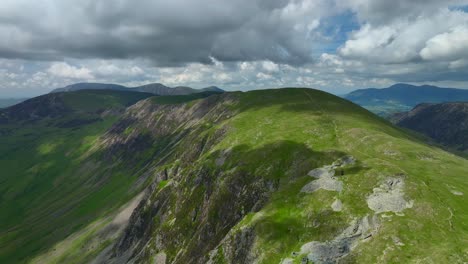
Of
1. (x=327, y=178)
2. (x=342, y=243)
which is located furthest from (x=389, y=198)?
(x=327, y=178)

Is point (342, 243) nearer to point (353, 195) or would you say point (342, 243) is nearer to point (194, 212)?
point (353, 195)

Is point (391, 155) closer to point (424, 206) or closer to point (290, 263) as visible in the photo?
point (424, 206)

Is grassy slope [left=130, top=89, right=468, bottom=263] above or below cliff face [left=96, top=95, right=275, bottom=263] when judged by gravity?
above

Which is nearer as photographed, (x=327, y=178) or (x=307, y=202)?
(x=307, y=202)

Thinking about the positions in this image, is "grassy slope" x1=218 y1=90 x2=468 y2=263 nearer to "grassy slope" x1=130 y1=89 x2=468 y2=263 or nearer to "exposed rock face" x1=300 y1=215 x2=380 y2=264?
"grassy slope" x1=130 y1=89 x2=468 y2=263

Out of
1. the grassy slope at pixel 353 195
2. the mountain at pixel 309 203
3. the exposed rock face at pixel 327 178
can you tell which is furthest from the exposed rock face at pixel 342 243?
the exposed rock face at pixel 327 178

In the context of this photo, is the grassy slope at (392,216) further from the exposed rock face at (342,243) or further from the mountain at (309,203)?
the exposed rock face at (342,243)

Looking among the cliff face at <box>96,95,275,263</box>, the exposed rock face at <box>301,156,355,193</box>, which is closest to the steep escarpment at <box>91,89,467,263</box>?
the exposed rock face at <box>301,156,355,193</box>

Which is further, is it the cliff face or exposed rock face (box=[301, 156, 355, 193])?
the cliff face
